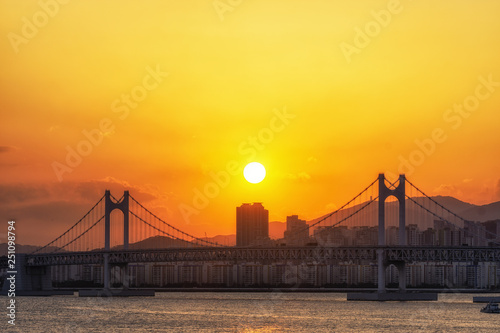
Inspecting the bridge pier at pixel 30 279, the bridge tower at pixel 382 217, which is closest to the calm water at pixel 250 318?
the bridge tower at pixel 382 217

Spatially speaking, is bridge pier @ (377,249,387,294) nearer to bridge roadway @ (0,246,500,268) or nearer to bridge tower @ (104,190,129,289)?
bridge roadway @ (0,246,500,268)

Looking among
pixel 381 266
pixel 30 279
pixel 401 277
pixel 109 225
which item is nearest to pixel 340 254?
pixel 381 266

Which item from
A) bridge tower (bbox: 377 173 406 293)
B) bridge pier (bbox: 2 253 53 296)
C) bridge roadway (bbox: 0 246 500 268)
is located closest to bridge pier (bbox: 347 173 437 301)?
bridge tower (bbox: 377 173 406 293)

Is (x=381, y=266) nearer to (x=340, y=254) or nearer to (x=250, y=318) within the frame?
(x=340, y=254)

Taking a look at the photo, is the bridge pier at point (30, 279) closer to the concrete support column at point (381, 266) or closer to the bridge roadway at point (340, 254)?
the bridge roadway at point (340, 254)

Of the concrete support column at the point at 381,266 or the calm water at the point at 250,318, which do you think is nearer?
the calm water at the point at 250,318

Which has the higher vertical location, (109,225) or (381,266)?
(109,225)

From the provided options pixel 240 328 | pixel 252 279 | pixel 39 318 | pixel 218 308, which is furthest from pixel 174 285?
pixel 240 328

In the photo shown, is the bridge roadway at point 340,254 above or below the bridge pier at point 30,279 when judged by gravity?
above
